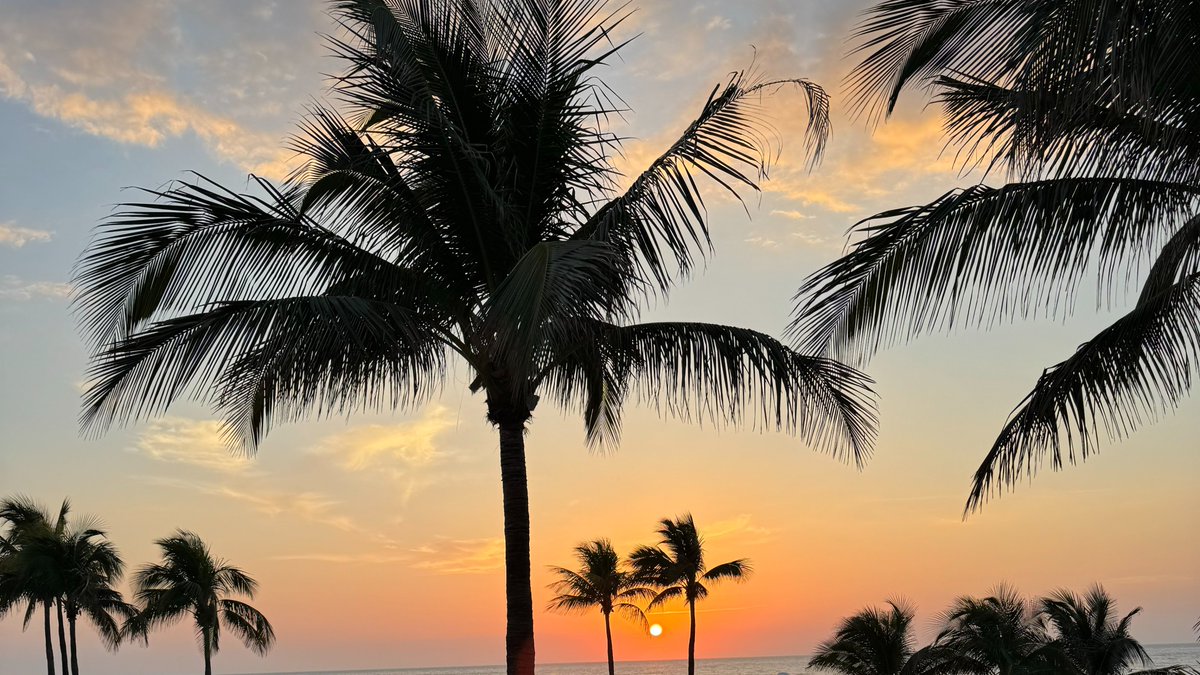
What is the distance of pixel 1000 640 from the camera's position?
70.4ft

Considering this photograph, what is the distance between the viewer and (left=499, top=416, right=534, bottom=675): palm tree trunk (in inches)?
377

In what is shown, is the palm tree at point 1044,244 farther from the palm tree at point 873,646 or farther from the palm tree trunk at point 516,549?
the palm tree at point 873,646

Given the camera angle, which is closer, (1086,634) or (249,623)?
(1086,634)

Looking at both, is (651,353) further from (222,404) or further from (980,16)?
(980,16)

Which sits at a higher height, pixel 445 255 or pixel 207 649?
pixel 445 255

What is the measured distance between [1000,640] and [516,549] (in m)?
15.0

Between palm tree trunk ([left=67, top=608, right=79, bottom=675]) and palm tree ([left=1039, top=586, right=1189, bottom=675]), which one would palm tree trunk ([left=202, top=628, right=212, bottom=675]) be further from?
palm tree ([left=1039, top=586, right=1189, bottom=675])

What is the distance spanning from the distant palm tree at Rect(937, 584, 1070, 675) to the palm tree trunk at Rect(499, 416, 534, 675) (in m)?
14.2

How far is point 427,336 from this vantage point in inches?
391

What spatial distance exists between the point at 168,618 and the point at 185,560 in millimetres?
1925

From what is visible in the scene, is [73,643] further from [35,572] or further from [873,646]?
[873,646]


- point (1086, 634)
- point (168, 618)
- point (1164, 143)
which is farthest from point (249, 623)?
point (1164, 143)

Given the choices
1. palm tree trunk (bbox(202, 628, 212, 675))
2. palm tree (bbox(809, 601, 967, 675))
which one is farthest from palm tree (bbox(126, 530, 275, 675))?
palm tree (bbox(809, 601, 967, 675))

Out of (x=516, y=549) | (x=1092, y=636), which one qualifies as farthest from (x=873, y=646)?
(x=516, y=549)
